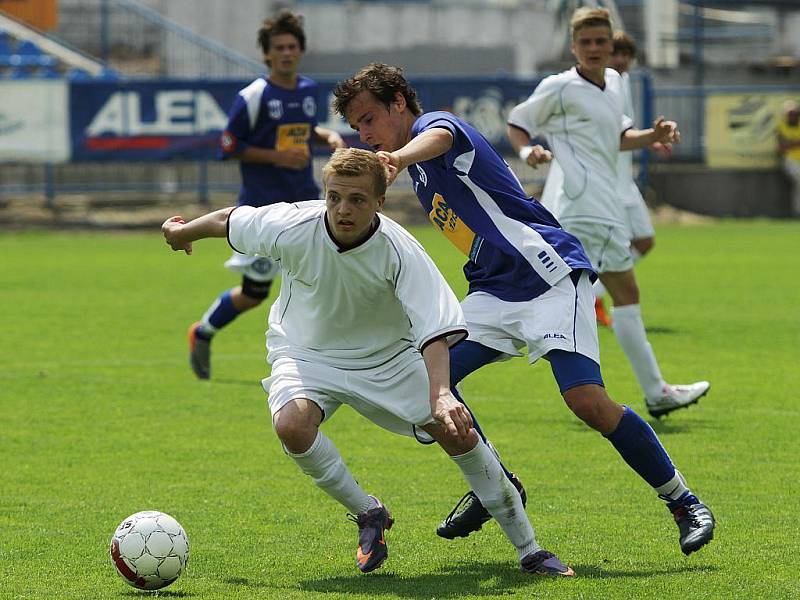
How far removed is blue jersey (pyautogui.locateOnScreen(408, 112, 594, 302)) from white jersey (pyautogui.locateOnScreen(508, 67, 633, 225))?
2.63 meters

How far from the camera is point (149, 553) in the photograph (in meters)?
4.70

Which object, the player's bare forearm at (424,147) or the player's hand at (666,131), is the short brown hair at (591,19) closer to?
the player's hand at (666,131)

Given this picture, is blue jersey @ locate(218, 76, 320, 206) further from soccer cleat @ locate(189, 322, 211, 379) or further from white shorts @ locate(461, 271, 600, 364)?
white shorts @ locate(461, 271, 600, 364)

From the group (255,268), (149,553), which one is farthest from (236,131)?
(149,553)

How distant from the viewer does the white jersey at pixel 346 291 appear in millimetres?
4730

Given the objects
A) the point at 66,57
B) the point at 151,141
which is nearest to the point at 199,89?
the point at 151,141

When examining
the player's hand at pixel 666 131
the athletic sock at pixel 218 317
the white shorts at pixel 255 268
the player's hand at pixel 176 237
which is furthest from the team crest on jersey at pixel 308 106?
the player's hand at pixel 176 237

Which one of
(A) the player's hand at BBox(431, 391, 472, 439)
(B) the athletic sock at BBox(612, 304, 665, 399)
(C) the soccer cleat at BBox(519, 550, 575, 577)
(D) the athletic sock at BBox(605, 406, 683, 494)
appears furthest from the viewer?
(B) the athletic sock at BBox(612, 304, 665, 399)

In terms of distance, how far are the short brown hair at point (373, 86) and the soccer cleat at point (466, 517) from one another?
1.48 meters

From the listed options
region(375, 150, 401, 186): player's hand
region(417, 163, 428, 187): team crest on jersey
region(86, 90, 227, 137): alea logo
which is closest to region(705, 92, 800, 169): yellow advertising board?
region(86, 90, 227, 137): alea logo

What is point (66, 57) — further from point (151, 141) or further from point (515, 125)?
point (515, 125)

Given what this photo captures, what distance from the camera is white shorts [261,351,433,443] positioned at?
16.0ft

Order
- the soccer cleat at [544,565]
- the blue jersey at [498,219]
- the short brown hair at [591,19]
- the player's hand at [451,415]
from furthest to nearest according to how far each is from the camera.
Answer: the short brown hair at [591,19]
the blue jersey at [498,219]
the soccer cleat at [544,565]
the player's hand at [451,415]

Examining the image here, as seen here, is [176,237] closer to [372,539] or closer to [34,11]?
[372,539]
